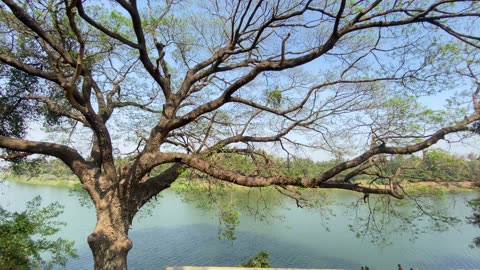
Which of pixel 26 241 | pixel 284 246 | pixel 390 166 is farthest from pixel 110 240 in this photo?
pixel 284 246

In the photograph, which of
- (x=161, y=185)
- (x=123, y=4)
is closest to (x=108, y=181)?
(x=161, y=185)

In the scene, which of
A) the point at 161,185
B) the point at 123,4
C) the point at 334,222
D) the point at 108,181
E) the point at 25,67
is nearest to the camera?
the point at 123,4

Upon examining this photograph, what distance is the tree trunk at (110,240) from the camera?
3.96 metres

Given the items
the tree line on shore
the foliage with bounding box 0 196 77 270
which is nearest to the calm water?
the foliage with bounding box 0 196 77 270

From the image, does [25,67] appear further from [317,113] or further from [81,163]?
[317,113]

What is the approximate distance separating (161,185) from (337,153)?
287cm

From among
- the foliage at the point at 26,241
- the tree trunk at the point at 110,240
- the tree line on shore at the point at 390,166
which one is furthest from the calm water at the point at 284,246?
the tree trunk at the point at 110,240

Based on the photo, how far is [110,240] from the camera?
4.04 meters

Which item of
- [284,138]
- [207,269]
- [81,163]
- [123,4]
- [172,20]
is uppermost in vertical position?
[172,20]

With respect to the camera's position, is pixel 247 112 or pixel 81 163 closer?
pixel 81 163

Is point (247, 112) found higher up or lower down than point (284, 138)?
higher up

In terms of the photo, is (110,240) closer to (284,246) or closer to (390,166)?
(390,166)

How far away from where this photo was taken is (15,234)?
4660 millimetres

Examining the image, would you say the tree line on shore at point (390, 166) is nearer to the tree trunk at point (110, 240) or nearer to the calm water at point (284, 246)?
the tree trunk at point (110, 240)
